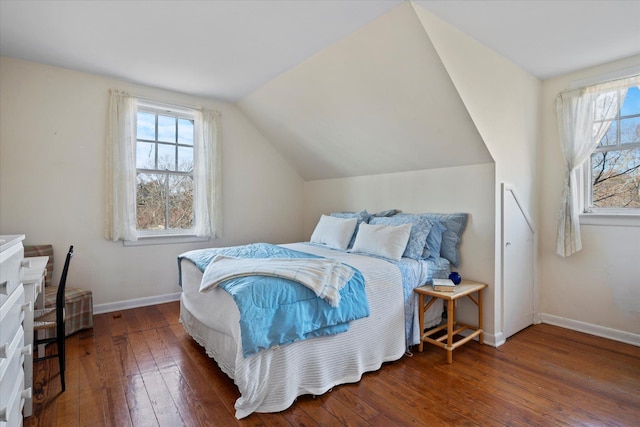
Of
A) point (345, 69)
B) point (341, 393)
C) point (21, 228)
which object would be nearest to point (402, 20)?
point (345, 69)

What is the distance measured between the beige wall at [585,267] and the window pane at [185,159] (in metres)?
3.92

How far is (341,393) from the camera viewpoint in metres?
2.05

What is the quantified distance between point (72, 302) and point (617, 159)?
5001 mm

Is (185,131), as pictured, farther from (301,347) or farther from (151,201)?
(301,347)

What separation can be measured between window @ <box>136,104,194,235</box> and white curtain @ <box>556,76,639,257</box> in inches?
158

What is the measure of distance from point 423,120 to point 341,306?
5.91 ft

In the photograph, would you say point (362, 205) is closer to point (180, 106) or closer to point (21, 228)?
point (180, 106)

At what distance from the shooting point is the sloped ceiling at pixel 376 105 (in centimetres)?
250

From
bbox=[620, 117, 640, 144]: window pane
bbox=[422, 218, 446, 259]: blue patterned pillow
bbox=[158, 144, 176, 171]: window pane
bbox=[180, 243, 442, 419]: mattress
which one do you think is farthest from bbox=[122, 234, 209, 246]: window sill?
bbox=[620, 117, 640, 144]: window pane

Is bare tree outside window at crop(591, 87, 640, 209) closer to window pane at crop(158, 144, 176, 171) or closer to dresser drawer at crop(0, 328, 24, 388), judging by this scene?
dresser drawer at crop(0, 328, 24, 388)

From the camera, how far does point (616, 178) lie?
9.69 feet

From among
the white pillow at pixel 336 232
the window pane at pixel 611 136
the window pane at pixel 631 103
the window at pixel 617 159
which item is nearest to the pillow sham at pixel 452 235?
the white pillow at pixel 336 232

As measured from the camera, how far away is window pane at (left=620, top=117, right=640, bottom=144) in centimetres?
284

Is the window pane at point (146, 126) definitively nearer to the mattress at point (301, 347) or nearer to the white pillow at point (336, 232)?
the mattress at point (301, 347)
